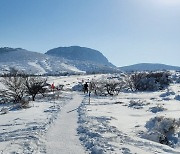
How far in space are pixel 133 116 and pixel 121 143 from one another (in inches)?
370

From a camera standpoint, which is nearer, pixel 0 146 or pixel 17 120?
pixel 0 146

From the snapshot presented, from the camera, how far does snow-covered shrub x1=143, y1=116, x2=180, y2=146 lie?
13664 millimetres

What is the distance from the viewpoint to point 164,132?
14.7 m

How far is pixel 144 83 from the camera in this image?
57.8 metres

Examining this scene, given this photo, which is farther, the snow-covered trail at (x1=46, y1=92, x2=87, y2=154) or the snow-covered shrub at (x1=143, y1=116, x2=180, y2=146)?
the snow-covered shrub at (x1=143, y1=116, x2=180, y2=146)

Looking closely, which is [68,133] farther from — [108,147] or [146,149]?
[146,149]

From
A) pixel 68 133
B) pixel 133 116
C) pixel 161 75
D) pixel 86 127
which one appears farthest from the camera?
pixel 161 75

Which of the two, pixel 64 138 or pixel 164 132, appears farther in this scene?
pixel 164 132

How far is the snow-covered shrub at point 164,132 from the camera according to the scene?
13.7 metres

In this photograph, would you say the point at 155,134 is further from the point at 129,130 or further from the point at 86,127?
the point at 86,127

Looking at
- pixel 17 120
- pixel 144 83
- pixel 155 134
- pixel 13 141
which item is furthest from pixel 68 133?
pixel 144 83

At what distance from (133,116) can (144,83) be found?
37271 millimetres

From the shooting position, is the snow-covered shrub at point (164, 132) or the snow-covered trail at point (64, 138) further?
the snow-covered shrub at point (164, 132)

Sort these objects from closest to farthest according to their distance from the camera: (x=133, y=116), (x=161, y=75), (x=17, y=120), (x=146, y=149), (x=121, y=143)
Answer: (x=146, y=149) → (x=121, y=143) → (x=17, y=120) → (x=133, y=116) → (x=161, y=75)
